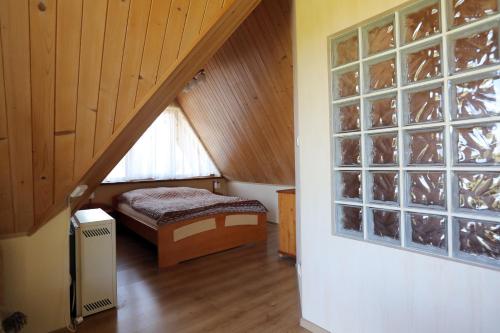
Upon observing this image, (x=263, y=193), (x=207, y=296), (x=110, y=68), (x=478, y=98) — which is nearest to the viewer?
(x=478, y=98)

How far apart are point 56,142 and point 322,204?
1.61 metres

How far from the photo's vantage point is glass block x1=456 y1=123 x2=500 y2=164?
4.08 feet

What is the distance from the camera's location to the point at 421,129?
1.47 metres

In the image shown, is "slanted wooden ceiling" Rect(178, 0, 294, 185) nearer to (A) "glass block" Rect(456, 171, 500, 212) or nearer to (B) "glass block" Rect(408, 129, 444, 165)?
(B) "glass block" Rect(408, 129, 444, 165)

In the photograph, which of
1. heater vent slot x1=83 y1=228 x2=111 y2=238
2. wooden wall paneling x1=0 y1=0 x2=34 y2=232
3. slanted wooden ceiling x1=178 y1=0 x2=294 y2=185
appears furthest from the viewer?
slanted wooden ceiling x1=178 y1=0 x2=294 y2=185

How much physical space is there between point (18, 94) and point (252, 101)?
10.2ft

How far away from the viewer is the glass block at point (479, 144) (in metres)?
1.24

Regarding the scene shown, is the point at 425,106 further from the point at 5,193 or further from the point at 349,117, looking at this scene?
the point at 5,193

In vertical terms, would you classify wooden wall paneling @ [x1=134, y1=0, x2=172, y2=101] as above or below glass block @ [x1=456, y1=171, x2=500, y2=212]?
above

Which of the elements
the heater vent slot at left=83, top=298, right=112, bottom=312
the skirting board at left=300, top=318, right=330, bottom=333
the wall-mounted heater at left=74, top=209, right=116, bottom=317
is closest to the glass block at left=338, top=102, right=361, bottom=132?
the skirting board at left=300, top=318, right=330, bottom=333

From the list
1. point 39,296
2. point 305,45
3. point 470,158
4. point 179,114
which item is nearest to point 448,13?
point 470,158

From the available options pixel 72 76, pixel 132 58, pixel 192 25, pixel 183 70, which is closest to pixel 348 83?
pixel 192 25

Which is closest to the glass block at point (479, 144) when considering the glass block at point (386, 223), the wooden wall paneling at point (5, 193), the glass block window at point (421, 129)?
the glass block window at point (421, 129)

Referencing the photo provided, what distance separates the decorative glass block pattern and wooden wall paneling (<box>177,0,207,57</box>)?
92 cm
